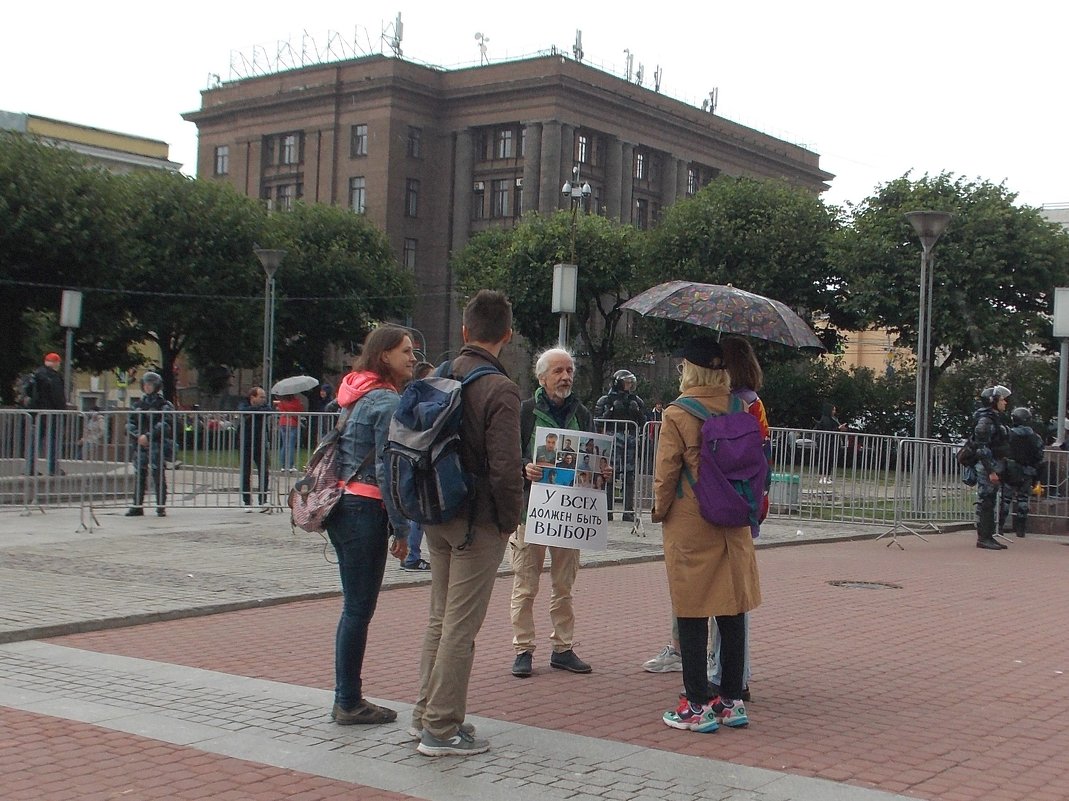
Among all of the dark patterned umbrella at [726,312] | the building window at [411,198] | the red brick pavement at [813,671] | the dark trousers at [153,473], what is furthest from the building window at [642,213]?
the dark patterned umbrella at [726,312]

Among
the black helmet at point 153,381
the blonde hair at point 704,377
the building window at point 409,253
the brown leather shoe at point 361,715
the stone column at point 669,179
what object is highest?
the stone column at point 669,179

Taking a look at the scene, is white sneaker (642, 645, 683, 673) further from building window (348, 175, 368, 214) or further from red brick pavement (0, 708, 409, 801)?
building window (348, 175, 368, 214)

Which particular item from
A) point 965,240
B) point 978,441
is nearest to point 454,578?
point 978,441

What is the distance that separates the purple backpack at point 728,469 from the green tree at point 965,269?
37958 millimetres

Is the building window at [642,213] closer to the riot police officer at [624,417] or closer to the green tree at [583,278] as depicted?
the green tree at [583,278]

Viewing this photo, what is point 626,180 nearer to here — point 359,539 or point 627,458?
point 627,458

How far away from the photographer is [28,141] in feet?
123

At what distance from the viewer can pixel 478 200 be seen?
251 feet

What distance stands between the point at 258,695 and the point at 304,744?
105 centimetres

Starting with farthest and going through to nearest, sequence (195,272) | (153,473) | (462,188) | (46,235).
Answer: (462,188), (195,272), (46,235), (153,473)

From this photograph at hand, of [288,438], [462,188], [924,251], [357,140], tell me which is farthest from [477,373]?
[357,140]

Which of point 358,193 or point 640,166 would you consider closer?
point 358,193

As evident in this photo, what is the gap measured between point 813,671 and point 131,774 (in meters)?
4.19

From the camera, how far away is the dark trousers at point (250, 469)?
642 inches
